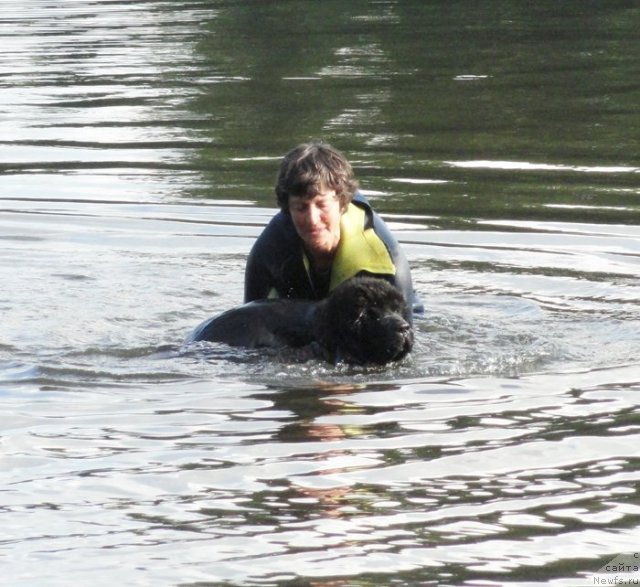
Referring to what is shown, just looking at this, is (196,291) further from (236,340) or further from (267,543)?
(267,543)

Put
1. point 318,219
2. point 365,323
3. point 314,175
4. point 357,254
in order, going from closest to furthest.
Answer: point 365,323 < point 314,175 < point 318,219 < point 357,254

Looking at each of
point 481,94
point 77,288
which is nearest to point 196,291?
point 77,288

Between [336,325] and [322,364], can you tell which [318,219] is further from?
[322,364]

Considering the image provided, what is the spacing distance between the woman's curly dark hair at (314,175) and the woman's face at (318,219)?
33 millimetres

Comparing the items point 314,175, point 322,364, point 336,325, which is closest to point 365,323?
point 336,325

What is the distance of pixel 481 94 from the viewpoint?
1673cm

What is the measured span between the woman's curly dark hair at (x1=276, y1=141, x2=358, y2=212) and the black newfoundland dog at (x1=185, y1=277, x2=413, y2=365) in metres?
0.48

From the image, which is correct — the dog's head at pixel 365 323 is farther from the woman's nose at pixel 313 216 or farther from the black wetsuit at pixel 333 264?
the woman's nose at pixel 313 216

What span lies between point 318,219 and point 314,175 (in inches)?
9.5

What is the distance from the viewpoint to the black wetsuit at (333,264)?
310 inches

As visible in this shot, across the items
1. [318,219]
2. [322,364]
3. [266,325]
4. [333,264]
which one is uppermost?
[318,219]

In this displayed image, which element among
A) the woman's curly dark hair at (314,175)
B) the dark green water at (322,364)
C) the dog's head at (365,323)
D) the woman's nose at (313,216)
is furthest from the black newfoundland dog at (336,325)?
the woman's curly dark hair at (314,175)

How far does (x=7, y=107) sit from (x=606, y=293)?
31.8 feet

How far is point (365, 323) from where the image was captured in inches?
296
